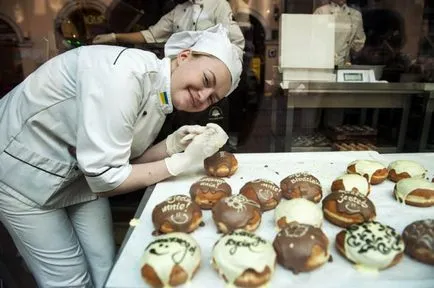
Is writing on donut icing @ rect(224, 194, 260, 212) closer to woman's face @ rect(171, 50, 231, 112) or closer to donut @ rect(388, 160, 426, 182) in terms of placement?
woman's face @ rect(171, 50, 231, 112)

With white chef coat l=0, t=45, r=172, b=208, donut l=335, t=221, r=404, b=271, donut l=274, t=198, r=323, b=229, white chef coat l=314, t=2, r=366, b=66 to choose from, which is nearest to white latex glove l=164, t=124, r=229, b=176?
white chef coat l=0, t=45, r=172, b=208

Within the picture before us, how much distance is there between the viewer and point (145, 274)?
3.10 ft

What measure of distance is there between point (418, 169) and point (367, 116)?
184cm

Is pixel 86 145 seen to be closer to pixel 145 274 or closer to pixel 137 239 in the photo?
pixel 137 239

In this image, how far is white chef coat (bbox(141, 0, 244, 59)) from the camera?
117 inches

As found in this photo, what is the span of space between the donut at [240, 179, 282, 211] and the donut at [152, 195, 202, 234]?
0.24m

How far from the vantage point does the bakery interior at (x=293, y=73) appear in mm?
2908

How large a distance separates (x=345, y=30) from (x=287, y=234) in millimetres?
3257

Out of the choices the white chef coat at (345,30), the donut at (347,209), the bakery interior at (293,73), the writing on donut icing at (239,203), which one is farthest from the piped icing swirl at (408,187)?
the white chef coat at (345,30)

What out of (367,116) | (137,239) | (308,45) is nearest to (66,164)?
(137,239)

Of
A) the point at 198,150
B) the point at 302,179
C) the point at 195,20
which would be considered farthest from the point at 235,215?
the point at 195,20

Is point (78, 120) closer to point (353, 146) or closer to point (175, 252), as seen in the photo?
point (175, 252)

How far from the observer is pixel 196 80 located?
1.41 meters

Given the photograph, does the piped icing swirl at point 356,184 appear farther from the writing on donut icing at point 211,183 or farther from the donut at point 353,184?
the writing on donut icing at point 211,183
